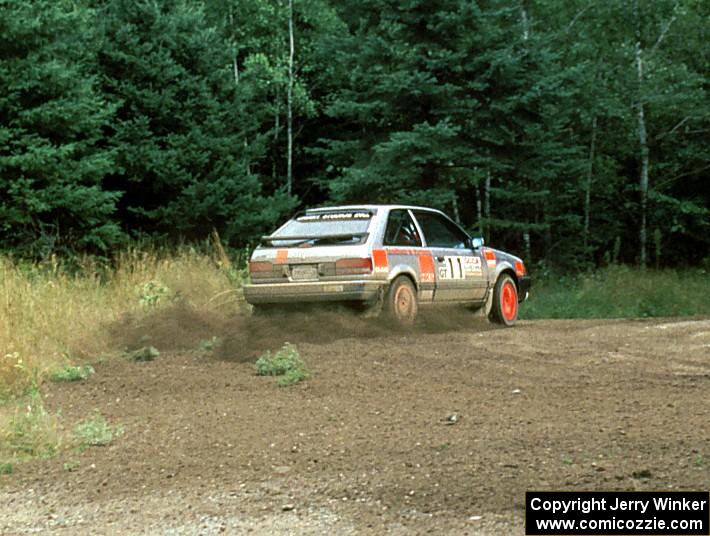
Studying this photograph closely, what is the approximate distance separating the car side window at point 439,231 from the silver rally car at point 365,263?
0.07 ft

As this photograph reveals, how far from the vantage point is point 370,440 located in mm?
7633

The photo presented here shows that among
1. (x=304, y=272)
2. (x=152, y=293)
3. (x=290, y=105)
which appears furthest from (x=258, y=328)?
(x=290, y=105)

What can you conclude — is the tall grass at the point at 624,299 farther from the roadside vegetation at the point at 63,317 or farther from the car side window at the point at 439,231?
the roadside vegetation at the point at 63,317

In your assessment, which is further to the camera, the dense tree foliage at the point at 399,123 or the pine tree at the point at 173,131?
the pine tree at the point at 173,131

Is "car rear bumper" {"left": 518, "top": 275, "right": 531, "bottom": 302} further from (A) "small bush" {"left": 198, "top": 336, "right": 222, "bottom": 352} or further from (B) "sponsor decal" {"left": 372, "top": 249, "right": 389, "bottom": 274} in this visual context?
(A) "small bush" {"left": 198, "top": 336, "right": 222, "bottom": 352}

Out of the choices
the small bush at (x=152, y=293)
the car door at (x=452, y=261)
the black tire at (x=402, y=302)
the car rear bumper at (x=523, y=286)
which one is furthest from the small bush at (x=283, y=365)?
the car rear bumper at (x=523, y=286)

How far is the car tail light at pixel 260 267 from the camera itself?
46.9ft

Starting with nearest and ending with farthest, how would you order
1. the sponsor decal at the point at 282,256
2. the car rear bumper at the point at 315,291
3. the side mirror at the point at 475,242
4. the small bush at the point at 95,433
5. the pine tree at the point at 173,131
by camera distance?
the small bush at the point at 95,433 < the car rear bumper at the point at 315,291 < the sponsor decal at the point at 282,256 < the side mirror at the point at 475,242 < the pine tree at the point at 173,131

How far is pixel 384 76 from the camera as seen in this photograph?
25438 mm


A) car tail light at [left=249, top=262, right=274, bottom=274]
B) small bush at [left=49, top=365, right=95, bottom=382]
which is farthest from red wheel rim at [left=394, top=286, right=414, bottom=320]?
small bush at [left=49, top=365, right=95, bottom=382]

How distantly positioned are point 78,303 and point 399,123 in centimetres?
1407

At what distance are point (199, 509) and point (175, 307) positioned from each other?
31.0 feet

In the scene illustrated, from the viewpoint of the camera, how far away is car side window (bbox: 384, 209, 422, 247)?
47.7 ft

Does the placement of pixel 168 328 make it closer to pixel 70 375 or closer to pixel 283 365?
pixel 70 375
